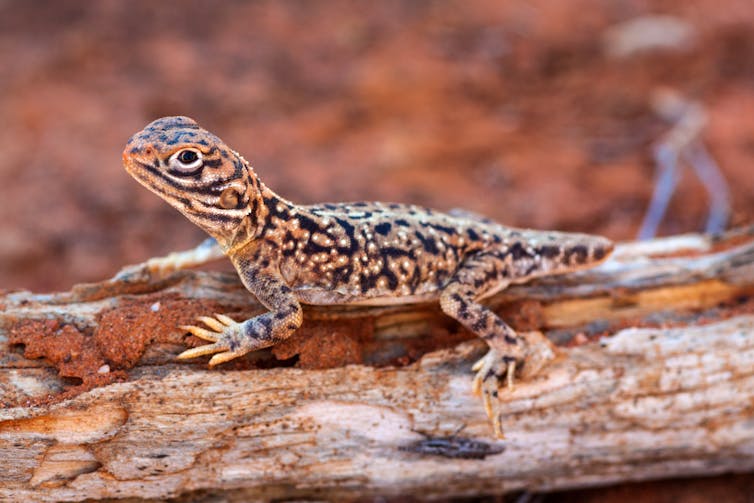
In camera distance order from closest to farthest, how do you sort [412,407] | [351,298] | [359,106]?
[412,407], [351,298], [359,106]

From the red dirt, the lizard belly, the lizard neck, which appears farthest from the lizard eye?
the red dirt

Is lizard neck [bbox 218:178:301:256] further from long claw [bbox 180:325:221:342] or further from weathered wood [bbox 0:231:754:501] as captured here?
long claw [bbox 180:325:221:342]

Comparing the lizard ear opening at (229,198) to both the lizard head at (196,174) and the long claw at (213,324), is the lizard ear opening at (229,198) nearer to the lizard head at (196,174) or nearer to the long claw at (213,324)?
the lizard head at (196,174)

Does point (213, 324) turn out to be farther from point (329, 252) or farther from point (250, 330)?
point (329, 252)

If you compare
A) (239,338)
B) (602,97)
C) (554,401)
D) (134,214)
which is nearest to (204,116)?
(134,214)

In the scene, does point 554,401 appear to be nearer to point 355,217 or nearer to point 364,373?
point 364,373

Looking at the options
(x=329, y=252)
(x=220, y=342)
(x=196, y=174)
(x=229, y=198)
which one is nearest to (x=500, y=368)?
(x=329, y=252)

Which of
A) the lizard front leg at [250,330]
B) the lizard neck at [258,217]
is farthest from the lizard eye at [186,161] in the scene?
the lizard front leg at [250,330]
